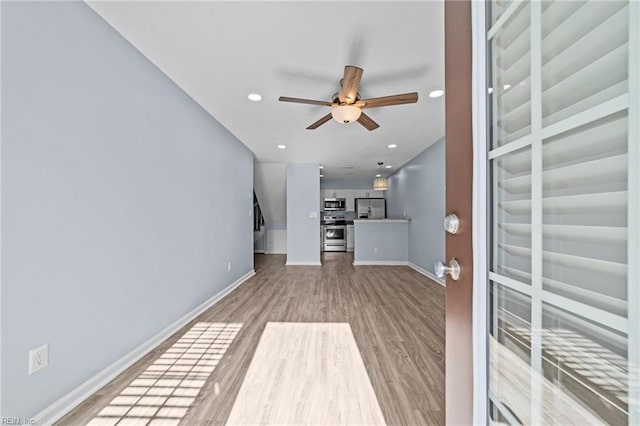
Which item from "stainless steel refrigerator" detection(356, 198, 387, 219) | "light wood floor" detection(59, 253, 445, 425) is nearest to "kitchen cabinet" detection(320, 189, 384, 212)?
"stainless steel refrigerator" detection(356, 198, 387, 219)

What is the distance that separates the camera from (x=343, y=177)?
834 centimetres

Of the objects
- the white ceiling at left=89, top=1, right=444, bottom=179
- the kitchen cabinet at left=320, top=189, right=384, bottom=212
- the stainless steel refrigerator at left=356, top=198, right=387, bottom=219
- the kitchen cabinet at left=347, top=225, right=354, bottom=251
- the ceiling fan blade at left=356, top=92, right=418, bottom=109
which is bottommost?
the kitchen cabinet at left=347, top=225, right=354, bottom=251

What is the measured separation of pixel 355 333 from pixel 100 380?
184cm

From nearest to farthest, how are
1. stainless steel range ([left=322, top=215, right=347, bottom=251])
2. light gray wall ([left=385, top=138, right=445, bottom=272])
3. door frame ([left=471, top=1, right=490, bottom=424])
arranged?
door frame ([left=471, top=1, right=490, bottom=424]), light gray wall ([left=385, top=138, right=445, bottom=272]), stainless steel range ([left=322, top=215, right=347, bottom=251])

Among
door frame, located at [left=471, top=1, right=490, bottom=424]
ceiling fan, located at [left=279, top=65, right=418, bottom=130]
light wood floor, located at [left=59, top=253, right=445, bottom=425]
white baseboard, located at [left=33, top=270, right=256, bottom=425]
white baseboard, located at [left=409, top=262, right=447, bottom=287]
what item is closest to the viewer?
door frame, located at [left=471, top=1, right=490, bottom=424]

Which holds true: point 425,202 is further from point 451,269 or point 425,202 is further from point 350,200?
point 451,269

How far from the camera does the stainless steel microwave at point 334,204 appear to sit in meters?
9.02

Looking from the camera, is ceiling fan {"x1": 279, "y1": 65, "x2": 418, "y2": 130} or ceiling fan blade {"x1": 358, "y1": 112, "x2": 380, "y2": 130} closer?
ceiling fan {"x1": 279, "y1": 65, "x2": 418, "y2": 130}

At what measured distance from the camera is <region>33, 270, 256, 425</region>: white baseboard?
1383mm

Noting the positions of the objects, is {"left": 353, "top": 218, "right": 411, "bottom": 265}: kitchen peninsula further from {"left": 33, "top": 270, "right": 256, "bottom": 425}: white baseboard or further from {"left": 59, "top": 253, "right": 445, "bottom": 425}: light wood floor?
{"left": 33, "top": 270, "right": 256, "bottom": 425}: white baseboard

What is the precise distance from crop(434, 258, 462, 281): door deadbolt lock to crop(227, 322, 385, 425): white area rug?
1.04 m

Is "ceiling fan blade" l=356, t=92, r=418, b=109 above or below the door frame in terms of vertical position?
above

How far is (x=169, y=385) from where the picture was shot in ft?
5.49

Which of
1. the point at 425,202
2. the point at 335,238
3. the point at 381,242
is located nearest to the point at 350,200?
the point at 335,238
